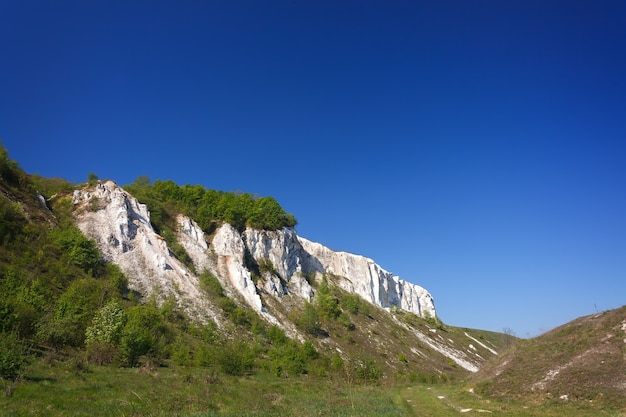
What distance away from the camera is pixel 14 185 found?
58875mm

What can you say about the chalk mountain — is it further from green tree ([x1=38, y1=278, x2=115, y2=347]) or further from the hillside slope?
the hillside slope

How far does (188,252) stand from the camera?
2862 inches

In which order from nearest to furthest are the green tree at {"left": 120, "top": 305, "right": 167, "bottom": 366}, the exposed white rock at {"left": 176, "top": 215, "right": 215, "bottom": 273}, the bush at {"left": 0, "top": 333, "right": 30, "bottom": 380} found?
the bush at {"left": 0, "top": 333, "right": 30, "bottom": 380}
the green tree at {"left": 120, "top": 305, "right": 167, "bottom": 366}
the exposed white rock at {"left": 176, "top": 215, "right": 215, "bottom": 273}

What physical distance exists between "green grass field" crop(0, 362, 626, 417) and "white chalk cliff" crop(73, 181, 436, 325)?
97.5 feet

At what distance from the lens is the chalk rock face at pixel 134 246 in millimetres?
58684

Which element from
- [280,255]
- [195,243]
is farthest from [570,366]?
[280,255]

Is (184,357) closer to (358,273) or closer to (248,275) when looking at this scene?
(248,275)

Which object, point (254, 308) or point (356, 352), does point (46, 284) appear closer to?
point (254, 308)

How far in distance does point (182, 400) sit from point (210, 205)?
70249mm

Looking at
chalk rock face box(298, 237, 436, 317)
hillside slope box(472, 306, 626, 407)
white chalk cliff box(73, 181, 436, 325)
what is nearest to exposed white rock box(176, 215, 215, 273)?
white chalk cliff box(73, 181, 436, 325)

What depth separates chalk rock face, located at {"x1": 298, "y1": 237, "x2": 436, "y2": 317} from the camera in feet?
379

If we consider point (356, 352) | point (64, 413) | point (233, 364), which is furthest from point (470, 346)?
point (64, 413)

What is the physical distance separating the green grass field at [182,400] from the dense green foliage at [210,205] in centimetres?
5417

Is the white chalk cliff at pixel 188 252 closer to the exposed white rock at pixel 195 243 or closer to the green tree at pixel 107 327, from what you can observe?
the exposed white rock at pixel 195 243
